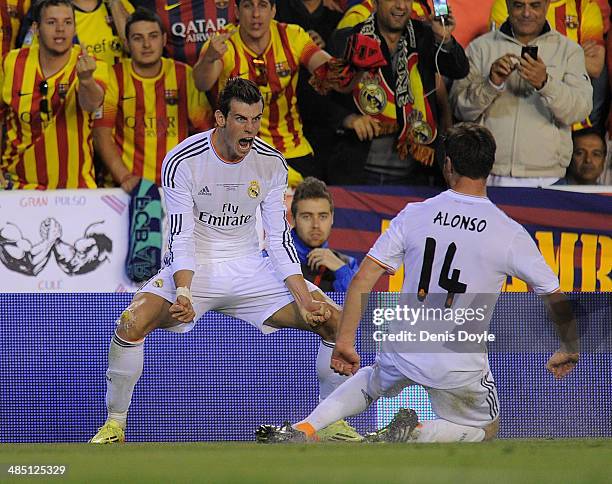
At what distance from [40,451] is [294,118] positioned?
3275 mm

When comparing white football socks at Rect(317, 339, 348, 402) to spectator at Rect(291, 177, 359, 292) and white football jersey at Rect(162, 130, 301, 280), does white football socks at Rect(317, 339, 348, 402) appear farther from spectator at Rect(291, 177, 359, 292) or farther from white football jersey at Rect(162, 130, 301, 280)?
spectator at Rect(291, 177, 359, 292)

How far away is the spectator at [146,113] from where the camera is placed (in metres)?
7.38

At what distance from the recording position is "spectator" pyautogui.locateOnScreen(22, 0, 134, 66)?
7570mm

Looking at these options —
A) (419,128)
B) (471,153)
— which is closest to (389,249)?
(471,153)

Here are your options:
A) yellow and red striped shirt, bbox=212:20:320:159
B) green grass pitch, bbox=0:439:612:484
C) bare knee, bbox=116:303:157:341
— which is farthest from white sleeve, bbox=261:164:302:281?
yellow and red striped shirt, bbox=212:20:320:159

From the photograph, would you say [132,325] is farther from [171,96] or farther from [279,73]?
[279,73]

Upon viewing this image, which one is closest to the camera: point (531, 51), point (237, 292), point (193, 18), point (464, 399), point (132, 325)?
point (464, 399)

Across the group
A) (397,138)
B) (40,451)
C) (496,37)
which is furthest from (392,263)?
(496,37)

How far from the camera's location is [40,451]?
4828mm

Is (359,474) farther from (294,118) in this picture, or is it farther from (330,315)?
(294,118)

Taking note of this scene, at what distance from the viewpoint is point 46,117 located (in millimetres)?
7414

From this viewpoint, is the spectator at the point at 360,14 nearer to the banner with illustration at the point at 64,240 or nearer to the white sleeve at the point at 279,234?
the banner with illustration at the point at 64,240

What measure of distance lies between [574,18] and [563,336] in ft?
10.7

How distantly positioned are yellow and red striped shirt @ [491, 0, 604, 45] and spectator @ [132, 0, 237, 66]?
177 cm
